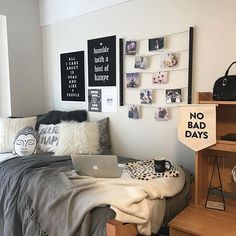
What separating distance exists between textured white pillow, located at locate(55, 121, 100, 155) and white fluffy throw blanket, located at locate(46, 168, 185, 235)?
781 millimetres

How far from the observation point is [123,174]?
74.4 inches

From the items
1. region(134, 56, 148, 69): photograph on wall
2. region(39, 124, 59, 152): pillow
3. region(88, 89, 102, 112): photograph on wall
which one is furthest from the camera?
region(88, 89, 102, 112): photograph on wall

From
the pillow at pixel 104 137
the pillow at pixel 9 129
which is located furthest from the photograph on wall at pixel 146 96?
the pillow at pixel 9 129

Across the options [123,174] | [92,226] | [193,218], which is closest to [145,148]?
[123,174]

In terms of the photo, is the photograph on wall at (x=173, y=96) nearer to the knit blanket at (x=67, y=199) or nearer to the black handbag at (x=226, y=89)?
the black handbag at (x=226, y=89)

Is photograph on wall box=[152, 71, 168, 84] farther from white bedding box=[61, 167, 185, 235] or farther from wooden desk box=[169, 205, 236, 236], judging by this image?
wooden desk box=[169, 205, 236, 236]

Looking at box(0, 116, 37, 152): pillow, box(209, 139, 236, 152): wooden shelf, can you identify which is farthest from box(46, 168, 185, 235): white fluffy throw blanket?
box(0, 116, 37, 152): pillow

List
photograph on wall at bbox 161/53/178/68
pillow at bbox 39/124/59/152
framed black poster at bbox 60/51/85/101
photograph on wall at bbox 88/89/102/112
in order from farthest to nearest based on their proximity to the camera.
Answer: framed black poster at bbox 60/51/85/101 → photograph on wall at bbox 88/89/102/112 → pillow at bbox 39/124/59/152 → photograph on wall at bbox 161/53/178/68

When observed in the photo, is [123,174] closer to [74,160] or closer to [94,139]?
[74,160]

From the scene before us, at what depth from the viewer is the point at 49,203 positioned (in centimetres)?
166

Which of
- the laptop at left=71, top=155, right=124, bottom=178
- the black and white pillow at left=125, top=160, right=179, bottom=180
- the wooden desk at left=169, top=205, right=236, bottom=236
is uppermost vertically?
the laptop at left=71, top=155, right=124, bottom=178

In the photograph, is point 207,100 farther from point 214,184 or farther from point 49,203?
point 49,203

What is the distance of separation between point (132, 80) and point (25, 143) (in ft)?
3.86

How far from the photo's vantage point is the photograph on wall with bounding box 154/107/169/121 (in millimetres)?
2262
